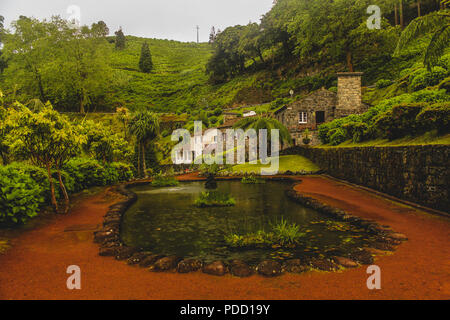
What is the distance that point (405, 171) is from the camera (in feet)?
34.0

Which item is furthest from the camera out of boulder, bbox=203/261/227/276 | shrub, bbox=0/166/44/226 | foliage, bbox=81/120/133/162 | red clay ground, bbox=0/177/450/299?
foliage, bbox=81/120/133/162

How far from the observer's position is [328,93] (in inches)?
1209

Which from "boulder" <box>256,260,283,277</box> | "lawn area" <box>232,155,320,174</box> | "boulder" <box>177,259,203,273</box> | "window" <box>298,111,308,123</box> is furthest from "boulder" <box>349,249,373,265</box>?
"window" <box>298,111,308,123</box>

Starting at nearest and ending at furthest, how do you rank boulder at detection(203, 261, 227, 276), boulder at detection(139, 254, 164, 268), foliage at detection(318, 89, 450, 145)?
boulder at detection(203, 261, 227, 276) < boulder at detection(139, 254, 164, 268) < foliage at detection(318, 89, 450, 145)

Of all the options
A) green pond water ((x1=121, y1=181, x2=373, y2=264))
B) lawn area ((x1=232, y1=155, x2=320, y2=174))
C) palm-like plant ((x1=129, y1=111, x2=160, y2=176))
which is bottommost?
green pond water ((x1=121, y1=181, x2=373, y2=264))

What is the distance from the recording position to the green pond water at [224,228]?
6414mm

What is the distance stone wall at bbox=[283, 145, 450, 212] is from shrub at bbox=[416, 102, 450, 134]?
1.36 m

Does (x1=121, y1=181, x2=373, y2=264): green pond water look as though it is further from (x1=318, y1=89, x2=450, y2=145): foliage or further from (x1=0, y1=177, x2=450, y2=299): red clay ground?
(x1=318, y1=89, x2=450, y2=145): foliage

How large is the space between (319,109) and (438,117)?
2141 centimetres

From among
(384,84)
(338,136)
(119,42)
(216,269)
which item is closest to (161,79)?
(119,42)

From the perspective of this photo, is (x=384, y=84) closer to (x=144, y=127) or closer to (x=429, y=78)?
(x=429, y=78)

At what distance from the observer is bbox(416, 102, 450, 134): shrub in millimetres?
9664

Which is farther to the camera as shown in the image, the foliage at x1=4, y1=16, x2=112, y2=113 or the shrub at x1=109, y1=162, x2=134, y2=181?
the foliage at x1=4, y1=16, x2=112, y2=113
